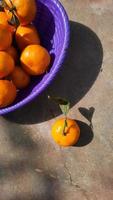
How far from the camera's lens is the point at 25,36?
6.30 ft

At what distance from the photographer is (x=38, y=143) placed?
6.31ft

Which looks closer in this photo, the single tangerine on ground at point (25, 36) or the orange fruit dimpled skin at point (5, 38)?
the orange fruit dimpled skin at point (5, 38)

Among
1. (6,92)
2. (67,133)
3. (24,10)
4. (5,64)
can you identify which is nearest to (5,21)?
(24,10)

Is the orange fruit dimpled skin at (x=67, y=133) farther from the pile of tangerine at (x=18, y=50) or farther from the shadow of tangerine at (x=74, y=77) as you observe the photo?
the pile of tangerine at (x=18, y=50)

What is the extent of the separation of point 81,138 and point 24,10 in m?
0.64

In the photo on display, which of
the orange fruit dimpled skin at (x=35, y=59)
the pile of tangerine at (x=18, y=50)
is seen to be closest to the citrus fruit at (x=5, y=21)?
the pile of tangerine at (x=18, y=50)

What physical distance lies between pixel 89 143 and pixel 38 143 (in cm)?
24

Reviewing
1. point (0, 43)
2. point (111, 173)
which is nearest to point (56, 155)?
point (111, 173)

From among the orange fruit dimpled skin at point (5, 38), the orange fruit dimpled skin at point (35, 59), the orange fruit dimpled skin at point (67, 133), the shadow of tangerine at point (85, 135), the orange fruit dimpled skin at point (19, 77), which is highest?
the orange fruit dimpled skin at point (5, 38)

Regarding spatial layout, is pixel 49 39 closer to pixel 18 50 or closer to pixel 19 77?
pixel 18 50

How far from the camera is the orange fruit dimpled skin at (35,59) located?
184cm

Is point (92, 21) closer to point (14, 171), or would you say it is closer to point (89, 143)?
point (89, 143)

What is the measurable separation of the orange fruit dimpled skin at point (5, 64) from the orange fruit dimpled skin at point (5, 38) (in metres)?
0.03

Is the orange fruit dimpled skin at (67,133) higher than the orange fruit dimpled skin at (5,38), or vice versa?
the orange fruit dimpled skin at (5,38)
